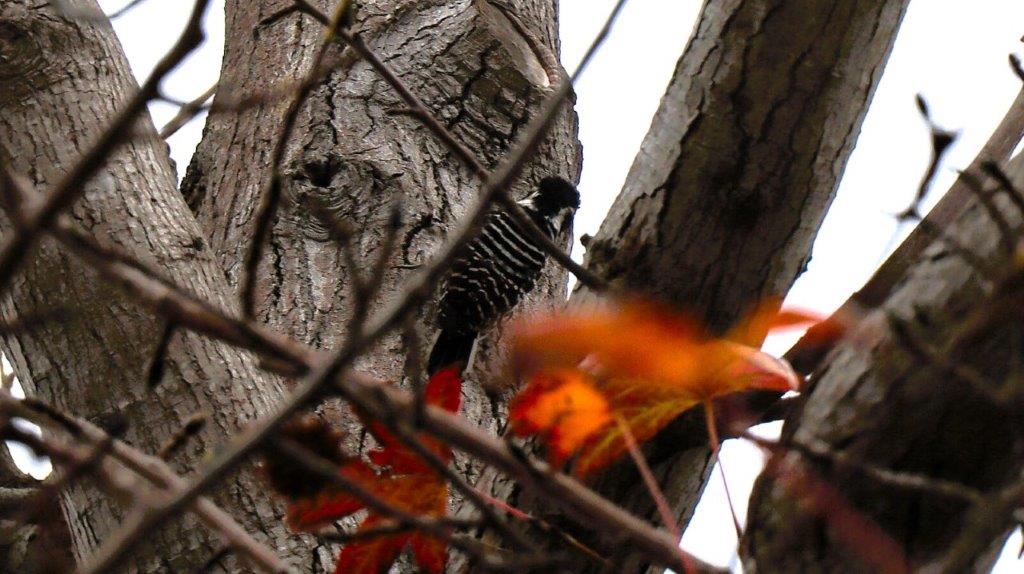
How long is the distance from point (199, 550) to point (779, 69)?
1.25 m

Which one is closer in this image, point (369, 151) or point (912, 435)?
point (912, 435)

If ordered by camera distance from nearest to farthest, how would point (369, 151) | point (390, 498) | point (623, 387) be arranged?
point (623, 387)
point (390, 498)
point (369, 151)

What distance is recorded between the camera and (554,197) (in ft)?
12.2

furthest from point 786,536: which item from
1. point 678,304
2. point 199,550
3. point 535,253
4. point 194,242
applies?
point 535,253

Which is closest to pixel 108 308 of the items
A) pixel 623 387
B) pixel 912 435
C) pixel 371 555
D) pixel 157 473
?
pixel 371 555

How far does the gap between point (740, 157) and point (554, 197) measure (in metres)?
1.94

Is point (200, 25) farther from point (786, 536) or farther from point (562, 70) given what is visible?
point (562, 70)

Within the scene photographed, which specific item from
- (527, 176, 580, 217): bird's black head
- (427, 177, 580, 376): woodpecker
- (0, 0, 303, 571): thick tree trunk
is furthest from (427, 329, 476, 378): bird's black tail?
(0, 0, 303, 571): thick tree trunk

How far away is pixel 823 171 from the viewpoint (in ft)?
6.04

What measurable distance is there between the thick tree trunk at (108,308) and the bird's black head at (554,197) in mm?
1410

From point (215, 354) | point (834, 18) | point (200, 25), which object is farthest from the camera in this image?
point (215, 354)

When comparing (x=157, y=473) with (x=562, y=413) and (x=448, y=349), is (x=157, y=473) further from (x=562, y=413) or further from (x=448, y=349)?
(x=448, y=349)

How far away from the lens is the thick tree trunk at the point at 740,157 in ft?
5.84

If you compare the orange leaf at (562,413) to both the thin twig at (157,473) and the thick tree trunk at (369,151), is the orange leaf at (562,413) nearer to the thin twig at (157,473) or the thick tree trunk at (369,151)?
the thin twig at (157,473)
